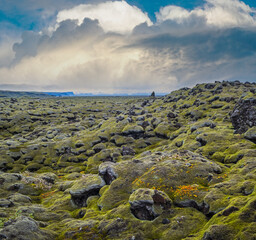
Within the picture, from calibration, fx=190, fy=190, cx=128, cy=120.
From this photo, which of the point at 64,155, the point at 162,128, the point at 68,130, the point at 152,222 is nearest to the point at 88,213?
Answer: the point at 152,222

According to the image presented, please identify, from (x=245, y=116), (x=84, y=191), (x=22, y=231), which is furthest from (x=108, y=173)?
(x=245, y=116)

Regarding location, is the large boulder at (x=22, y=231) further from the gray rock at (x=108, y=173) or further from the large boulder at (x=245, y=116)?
the large boulder at (x=245, y=116)

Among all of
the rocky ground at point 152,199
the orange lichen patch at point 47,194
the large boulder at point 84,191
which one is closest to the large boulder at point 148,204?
the rocky ground at point 152,199

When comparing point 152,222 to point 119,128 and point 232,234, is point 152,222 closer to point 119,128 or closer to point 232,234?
point 232,234

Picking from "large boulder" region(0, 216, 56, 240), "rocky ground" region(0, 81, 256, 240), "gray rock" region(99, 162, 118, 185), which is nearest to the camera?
A: "large boulder" region(0, 216, 56, 240)

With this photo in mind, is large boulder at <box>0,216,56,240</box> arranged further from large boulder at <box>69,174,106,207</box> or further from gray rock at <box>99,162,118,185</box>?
gray rock at <box>99,162,118,185</box>

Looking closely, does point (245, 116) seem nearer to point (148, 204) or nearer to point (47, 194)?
point (148, 204)

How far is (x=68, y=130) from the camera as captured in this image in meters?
168

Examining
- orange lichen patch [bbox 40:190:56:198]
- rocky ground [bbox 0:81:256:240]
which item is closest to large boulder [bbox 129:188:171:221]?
rocky ground [bbox 0:81:256:240]

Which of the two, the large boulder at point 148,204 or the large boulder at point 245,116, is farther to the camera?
the large boulder at point 245,116

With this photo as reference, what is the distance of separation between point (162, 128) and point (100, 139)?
4130 centimetres

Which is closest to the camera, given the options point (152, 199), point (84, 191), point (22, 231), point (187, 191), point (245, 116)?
point (22, 231)

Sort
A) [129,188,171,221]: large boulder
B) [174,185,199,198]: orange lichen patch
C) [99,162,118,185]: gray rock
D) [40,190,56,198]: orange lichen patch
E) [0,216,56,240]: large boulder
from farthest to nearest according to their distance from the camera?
[40,190,56,198]: orange lichen patch → [99,162,118,185]: gray rock → [174,185,199,198]: orange lichen patch → [129,188,171,221]: large boulder → [0,216,56,240]: large boulder

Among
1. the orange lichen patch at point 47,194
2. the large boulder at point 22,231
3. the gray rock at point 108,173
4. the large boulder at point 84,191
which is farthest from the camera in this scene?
the orange lichen patch at point 47,194
